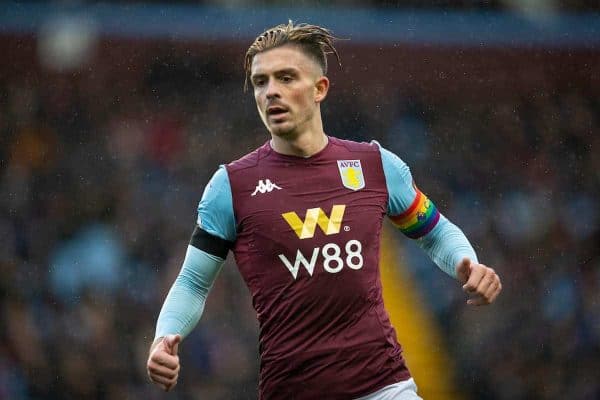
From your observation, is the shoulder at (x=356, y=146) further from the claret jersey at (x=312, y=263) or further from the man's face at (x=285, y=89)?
the man's face at (x=285, y=89)

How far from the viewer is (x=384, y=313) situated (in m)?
4.18

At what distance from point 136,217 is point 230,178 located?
242 inches

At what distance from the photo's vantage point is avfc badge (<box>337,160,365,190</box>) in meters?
4.29

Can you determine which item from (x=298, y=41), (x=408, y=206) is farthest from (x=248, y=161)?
(x=408, y=206)

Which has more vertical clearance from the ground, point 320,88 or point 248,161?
point 320,88

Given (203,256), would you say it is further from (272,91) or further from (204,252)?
(272,91)

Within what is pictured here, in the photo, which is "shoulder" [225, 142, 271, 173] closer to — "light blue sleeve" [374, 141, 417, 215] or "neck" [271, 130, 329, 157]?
"neck" [271, 130, 329, 157]

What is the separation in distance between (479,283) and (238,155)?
730cm

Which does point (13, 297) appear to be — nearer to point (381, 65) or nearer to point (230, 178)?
point (381, 65)

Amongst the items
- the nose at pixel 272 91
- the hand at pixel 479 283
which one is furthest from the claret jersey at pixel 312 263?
the hand at pixel 479 283

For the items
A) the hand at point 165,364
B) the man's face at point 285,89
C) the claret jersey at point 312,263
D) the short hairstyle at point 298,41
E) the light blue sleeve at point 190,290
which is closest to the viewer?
the hand at point 165,364

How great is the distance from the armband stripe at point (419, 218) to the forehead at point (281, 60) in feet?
2.26

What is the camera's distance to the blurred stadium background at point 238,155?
9.58 metres

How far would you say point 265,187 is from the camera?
4.23 meters
